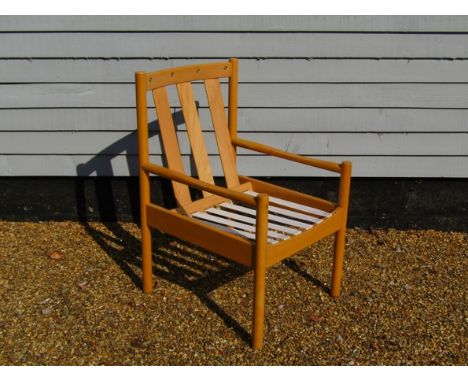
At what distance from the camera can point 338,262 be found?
131 inches

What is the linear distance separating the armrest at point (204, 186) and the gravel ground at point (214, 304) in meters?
0.70

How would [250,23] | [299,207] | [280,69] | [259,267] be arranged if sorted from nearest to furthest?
[259,267], [299,207], [250,23], [280,69]

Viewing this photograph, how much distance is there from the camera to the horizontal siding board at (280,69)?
381 cm

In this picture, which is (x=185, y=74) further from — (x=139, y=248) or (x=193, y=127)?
(x=139, y=248)

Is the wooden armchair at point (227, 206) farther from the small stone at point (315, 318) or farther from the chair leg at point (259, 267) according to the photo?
the small stone at point (315, 318)

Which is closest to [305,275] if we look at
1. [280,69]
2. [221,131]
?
[221,131]

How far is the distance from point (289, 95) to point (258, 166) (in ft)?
1.60

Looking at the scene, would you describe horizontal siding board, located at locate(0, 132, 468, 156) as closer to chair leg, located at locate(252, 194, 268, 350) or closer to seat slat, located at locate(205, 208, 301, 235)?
seat slat, located at locate(205, 208, 301, 235)

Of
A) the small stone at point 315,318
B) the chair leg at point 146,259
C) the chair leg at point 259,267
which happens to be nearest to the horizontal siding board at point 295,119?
the chair leg at point 146,259

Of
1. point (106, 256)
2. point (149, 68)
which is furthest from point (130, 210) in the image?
point (149, 68)

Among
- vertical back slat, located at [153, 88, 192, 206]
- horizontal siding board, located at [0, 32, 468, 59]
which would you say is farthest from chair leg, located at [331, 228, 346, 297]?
horizontal siding board, located at [0, 32, 468, 59]

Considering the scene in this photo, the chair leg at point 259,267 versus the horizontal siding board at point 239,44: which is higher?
the horizontal siding board at point 239,44

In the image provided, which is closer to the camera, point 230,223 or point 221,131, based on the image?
point 230,223

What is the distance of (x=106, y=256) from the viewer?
150 inches
